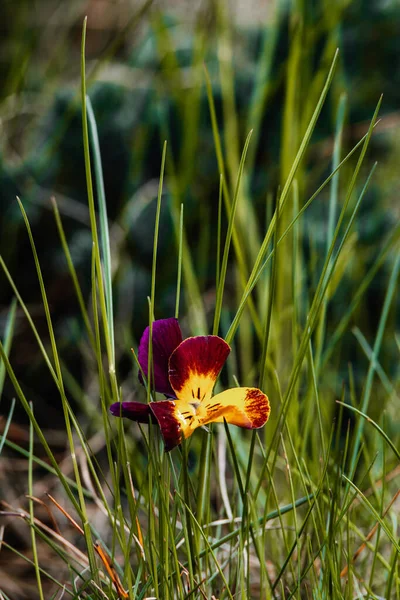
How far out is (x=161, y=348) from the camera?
1.05 feet

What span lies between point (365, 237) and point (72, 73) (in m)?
0.73

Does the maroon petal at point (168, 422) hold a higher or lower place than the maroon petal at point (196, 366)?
lower

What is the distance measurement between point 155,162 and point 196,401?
822mm

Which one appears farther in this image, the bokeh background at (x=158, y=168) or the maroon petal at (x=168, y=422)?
the bokeh background at (x=158, y=168)

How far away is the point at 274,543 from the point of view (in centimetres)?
45

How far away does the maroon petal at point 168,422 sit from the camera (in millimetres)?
283

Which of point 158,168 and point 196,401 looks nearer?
point 196,401

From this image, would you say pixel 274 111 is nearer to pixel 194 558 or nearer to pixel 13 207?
pixel 13 207

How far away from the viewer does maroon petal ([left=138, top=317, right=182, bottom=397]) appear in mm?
315

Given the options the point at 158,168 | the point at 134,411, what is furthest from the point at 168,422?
the point at 158,168

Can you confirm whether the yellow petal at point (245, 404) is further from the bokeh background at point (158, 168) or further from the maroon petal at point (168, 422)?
the bokeh background at point (158, 168)

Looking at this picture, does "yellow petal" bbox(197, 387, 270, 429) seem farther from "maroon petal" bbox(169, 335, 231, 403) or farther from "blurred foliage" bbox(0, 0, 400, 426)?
"blurred foliage" bbox(0, 0, 400, 426)

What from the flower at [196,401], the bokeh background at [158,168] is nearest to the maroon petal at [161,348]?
the flower at [196,401]

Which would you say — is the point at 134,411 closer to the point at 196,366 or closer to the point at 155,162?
the point at 196,366
